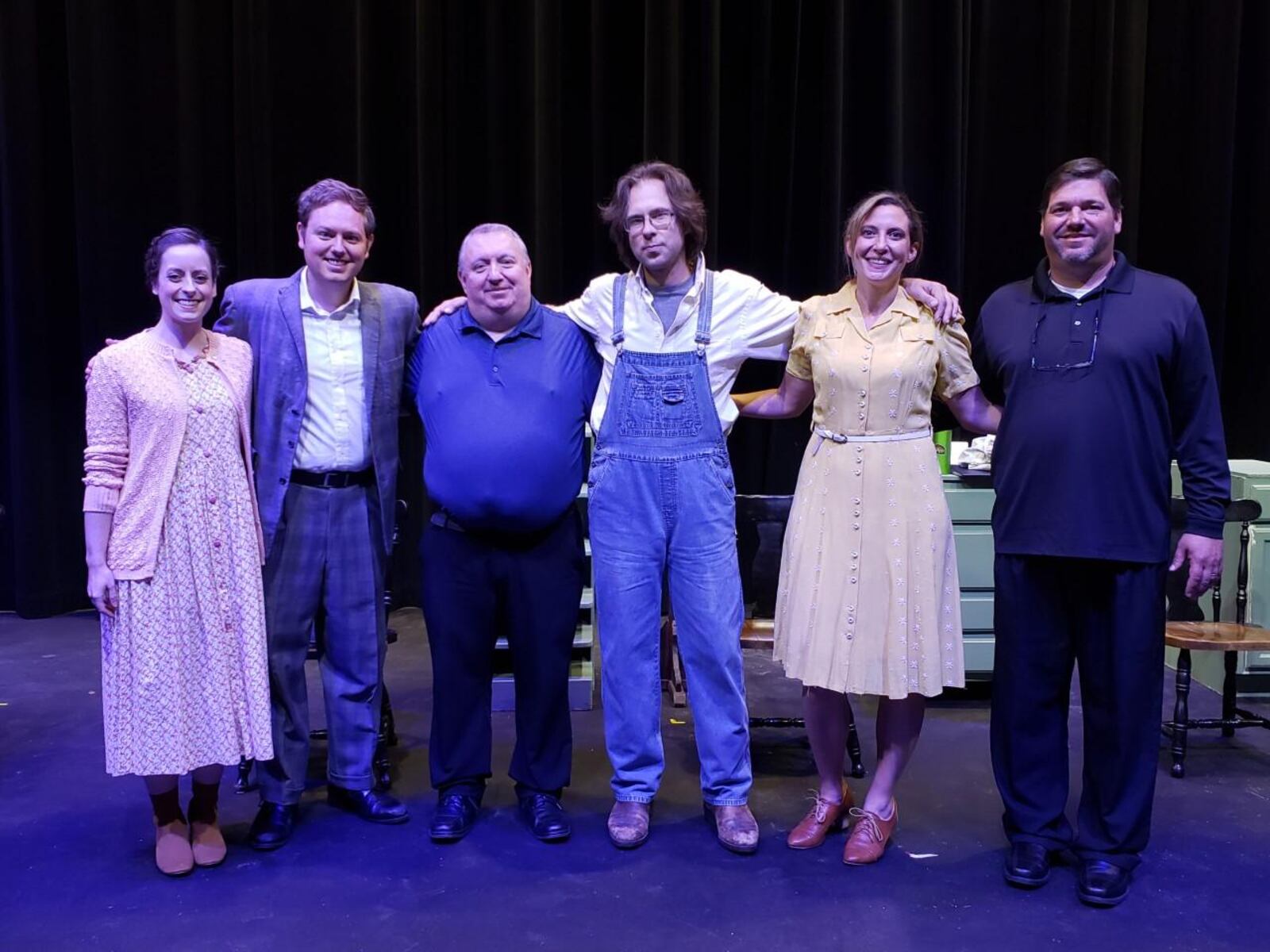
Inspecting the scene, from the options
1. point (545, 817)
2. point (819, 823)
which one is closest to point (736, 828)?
point (819, 823)

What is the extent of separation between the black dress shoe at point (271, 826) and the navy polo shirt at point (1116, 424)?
1.86 metres

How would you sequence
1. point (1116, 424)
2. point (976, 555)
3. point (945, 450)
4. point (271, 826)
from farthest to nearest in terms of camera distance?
point (945, 450)
point (976, 555)
point (271, 826)
point (1116, 424)

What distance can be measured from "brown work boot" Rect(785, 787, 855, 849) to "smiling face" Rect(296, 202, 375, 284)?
5.74ft

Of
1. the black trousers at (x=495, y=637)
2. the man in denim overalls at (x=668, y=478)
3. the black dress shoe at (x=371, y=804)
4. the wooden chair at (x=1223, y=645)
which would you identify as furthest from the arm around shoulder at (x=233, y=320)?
the wooden chair at (x=1223, y=645)

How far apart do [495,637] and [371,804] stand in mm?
537

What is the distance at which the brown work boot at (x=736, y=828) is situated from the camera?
8.38 ft

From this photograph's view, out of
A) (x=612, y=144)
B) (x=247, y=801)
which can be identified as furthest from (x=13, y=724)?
(x=612, y=144)

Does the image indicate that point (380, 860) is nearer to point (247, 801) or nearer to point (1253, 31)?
point (247, 801)

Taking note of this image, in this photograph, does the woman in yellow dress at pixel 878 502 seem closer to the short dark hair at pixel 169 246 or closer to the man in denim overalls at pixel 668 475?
the man in denim overalls at pixel 668 475

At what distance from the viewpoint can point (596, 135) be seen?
4.79 m

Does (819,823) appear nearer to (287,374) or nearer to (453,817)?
(453,817)

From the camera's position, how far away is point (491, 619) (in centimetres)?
270

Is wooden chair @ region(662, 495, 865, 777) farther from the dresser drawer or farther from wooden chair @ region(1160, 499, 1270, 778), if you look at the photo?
wooden chair @ region(1160, 499, 1270, 778)

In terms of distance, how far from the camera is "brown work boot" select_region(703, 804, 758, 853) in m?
2.55
